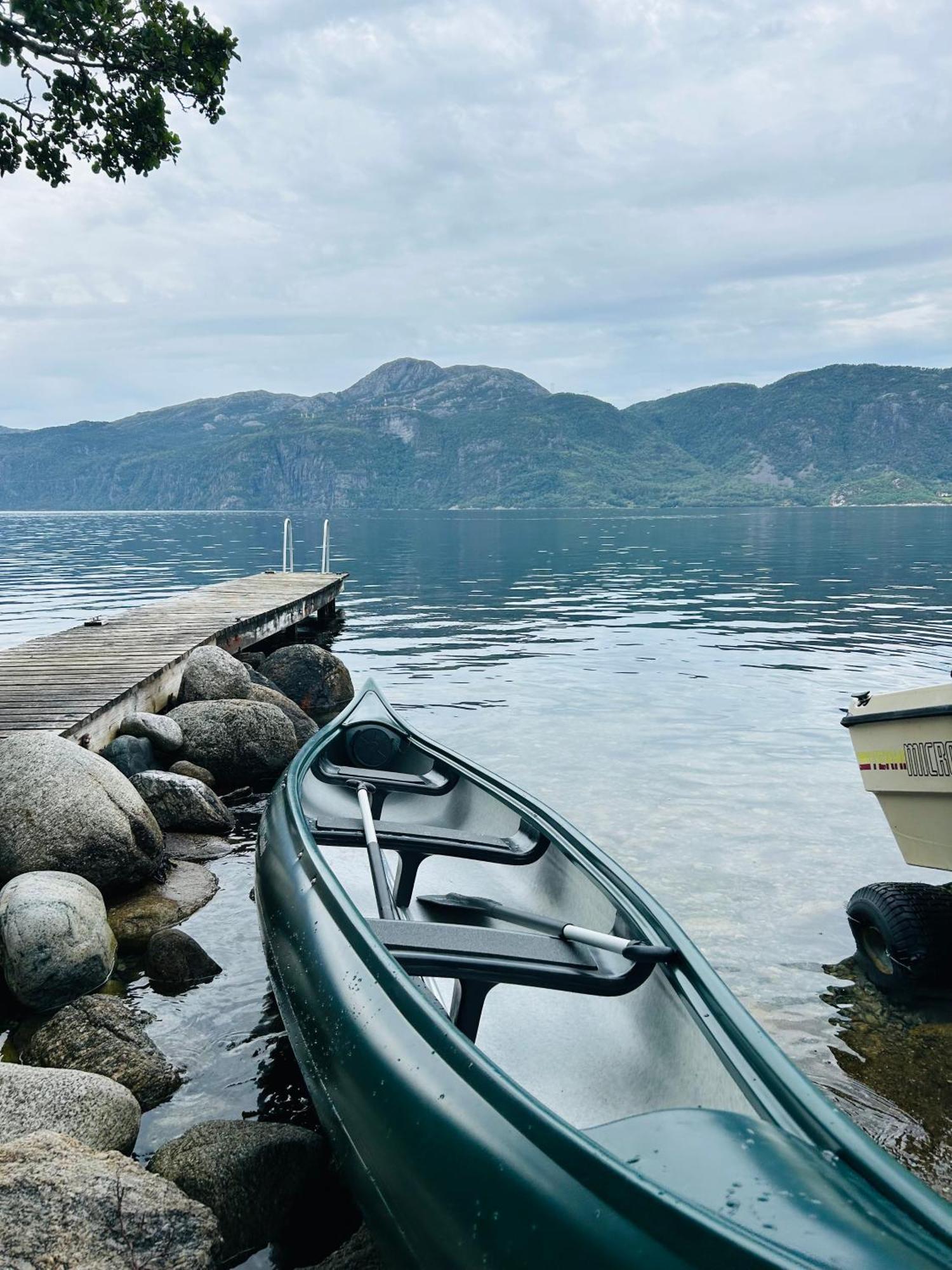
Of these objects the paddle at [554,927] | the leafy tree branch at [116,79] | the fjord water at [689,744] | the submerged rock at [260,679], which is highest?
the leafy tree branch at [116,79]

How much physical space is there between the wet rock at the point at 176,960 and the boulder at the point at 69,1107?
6.12 ft

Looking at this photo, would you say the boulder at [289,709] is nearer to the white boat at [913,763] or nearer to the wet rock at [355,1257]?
the white boat at [913,763]

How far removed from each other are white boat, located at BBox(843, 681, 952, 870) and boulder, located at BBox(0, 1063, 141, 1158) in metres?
5.02

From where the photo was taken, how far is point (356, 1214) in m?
4.07

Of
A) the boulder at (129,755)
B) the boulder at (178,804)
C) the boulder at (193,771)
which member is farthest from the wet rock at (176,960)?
the boulder at (193,771)

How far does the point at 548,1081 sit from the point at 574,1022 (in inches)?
14.8

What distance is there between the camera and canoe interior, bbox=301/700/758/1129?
357 cm

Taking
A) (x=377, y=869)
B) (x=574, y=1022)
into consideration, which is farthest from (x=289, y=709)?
(x=574, y=1022)

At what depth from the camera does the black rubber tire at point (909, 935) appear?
6148 mm

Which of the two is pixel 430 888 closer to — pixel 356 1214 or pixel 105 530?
pixel 356 1214

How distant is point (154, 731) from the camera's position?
1068cm

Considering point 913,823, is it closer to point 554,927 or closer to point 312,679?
point 554,927

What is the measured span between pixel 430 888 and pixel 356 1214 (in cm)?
259

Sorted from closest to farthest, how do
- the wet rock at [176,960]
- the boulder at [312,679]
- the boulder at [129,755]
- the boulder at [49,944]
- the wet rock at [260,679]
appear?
the boulder at [49,944] < the wet rock at [176,960] < the boulder at [129,755] < the wet rock at [260,679] < the boulder at [312,679]
